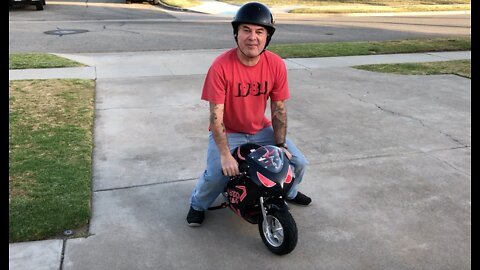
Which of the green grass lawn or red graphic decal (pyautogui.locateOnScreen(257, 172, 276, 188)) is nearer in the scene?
red graphic decal (pyautogui.locateOnScreen(257, 172, 276, 188))

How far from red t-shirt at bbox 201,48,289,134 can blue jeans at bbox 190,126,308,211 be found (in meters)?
0.06

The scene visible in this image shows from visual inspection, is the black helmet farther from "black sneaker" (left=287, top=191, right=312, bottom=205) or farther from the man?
"black sneaker" (left=287, top=191, right=312, bottom=205)

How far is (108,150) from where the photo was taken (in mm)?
5039

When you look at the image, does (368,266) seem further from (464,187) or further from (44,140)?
(44,140)

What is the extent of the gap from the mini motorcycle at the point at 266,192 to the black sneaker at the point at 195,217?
1.05ft

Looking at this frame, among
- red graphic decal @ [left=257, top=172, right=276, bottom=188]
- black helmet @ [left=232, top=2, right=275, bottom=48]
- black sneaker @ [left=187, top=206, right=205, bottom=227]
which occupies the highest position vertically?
black helmet @ [left=232, top=2, right=275, bottom=48]

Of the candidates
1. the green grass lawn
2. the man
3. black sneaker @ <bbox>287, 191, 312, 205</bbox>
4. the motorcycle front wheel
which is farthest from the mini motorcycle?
the green grass lawn

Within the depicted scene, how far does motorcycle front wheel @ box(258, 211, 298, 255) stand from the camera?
3.12 metres

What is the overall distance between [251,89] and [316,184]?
133 cm

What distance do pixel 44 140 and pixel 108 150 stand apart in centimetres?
73

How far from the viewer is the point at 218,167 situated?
11.1 ft

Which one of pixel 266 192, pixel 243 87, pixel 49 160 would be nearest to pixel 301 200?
pixel 266 192

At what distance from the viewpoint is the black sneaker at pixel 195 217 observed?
3.56 m

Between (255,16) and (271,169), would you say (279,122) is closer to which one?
(271,169)
